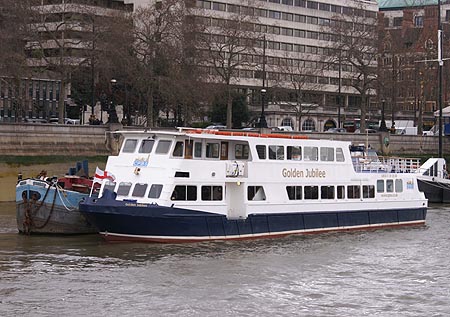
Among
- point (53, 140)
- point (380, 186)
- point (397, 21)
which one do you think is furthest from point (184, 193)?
point (397, 21)

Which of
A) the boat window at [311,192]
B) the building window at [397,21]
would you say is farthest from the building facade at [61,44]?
the building window at [397,21]

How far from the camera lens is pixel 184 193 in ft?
122

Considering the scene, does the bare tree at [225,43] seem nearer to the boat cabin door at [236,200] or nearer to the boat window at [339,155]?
the boat window at [339,155]

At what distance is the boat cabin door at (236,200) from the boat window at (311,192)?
3.96 meters

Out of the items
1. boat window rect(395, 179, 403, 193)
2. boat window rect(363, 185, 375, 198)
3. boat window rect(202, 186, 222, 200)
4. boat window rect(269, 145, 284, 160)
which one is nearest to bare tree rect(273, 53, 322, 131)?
boat window rect(395, 179, 403, 193)

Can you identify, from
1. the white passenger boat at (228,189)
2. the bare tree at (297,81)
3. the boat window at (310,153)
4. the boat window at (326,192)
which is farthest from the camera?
the bare tree at (297,81)

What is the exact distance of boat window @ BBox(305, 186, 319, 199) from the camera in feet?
139

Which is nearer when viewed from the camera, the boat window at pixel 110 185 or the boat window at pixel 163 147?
the boat window at pixel 110 185

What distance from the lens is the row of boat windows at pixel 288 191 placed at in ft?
122

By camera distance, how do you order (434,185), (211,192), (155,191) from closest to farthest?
(155,191), (211,192), (434,185)

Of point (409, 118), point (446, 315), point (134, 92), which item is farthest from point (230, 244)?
point (409, 118)

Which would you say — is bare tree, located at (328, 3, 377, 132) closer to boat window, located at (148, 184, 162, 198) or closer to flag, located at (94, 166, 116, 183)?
flag, located at (94, 166, 116, 183)

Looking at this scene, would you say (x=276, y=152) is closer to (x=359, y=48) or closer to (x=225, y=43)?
(x=225, y=43)

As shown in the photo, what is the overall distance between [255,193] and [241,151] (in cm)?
184
